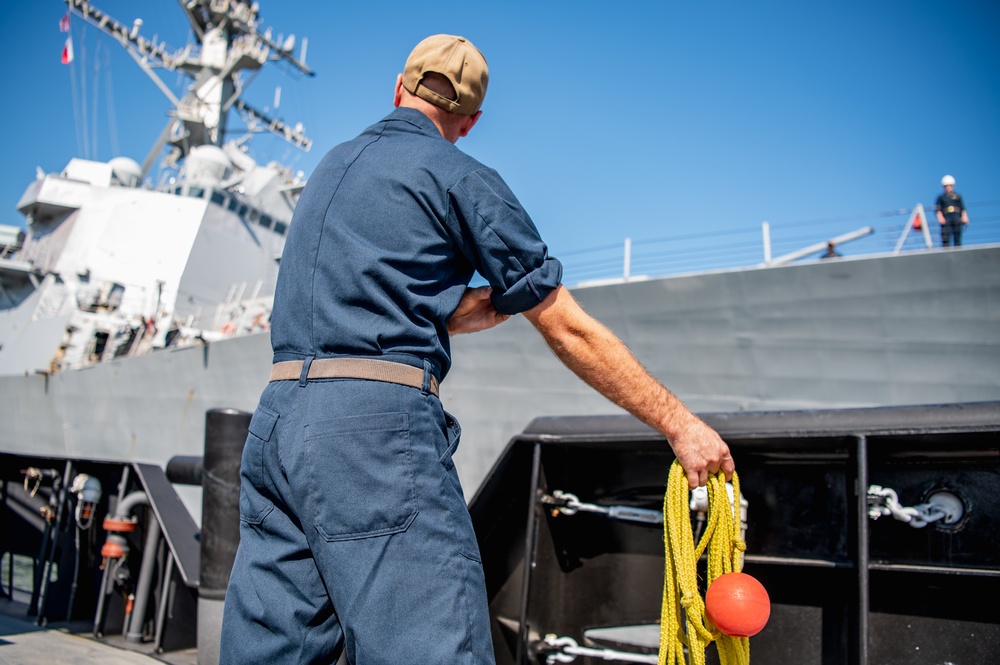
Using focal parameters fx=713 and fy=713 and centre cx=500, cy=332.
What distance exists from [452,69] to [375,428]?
686mm

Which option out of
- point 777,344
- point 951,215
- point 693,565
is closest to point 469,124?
point 693,565

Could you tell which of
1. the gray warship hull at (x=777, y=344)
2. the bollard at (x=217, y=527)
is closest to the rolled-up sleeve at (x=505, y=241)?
the bollard at (x=217, y=527)

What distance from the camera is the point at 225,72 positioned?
2150cm

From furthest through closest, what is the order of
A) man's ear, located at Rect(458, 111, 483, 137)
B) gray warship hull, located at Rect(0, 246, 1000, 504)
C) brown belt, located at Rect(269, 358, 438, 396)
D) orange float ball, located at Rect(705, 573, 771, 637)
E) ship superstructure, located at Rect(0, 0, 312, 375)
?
ship superstructure, located at Rect(0, 0, 312, 375) < gray warship hull, located at Rect(0, 246, 1000, 504) < man's ear, located at Rect(458, 111, 483, 137) < orange float ball, located at Rect(705, 573, 771, 637) < brown belt, located at Rect(269, 358, 438, 396)

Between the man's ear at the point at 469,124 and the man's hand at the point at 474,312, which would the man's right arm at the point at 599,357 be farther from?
the man's ear at the point at 469,124

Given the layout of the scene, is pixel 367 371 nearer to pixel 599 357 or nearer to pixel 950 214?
pixel 599 357

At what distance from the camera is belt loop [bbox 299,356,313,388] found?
118 cm

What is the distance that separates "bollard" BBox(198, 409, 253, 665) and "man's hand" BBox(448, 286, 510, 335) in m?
1.28

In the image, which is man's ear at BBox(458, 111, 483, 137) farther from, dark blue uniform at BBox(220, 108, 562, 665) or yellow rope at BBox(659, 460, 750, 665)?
yellow rope at BBox(659, 460, 750, 665)

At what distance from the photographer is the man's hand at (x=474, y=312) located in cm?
132

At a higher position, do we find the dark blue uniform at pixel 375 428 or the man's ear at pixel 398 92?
the man's ear at pixel 398 92

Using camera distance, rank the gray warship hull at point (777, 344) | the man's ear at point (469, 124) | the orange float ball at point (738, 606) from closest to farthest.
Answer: the orange float ball at point (738, 606)
the man's ear at point (469, 124)
the gray warship hull at point (777, 344)

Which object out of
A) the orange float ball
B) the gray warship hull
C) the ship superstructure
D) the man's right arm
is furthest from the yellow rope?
the ship superstructure

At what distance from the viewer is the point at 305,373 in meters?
1.18
